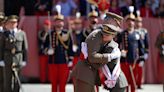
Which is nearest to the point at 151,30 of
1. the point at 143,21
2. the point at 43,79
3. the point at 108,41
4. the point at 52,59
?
the point at 143,21

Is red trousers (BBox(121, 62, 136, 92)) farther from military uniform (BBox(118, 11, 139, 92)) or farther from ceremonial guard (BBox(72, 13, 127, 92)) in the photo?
ceremonial guard (BBox(72, 13, 127, 92))

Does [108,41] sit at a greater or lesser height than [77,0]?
lesser

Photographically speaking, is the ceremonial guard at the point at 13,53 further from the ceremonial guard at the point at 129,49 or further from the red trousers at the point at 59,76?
the ceremonial guard at the point at 129,49

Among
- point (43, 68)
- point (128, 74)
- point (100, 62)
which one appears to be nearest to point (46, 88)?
point (43, 68)

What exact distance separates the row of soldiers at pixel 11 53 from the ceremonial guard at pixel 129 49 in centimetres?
211

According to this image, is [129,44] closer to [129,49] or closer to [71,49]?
[129,49]

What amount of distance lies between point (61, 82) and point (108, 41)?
12.6 feet

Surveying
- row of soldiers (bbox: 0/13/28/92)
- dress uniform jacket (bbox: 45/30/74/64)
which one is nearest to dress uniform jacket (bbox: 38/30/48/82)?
dress uniform jacket (bbox: 45/30/74/64)

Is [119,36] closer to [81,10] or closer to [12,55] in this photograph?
[12,55]

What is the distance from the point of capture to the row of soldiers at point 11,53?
1084 cm

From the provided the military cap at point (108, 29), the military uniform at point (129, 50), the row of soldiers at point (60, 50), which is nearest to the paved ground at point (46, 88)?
the military uniform at point (129, 50)

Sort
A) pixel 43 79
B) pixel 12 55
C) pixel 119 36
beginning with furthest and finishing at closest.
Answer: pixel 43 79, pixel 119 36, pixel 12 55

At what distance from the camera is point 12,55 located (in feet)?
35.6

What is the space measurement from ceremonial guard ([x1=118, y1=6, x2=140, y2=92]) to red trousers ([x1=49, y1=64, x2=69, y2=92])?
1.29m
